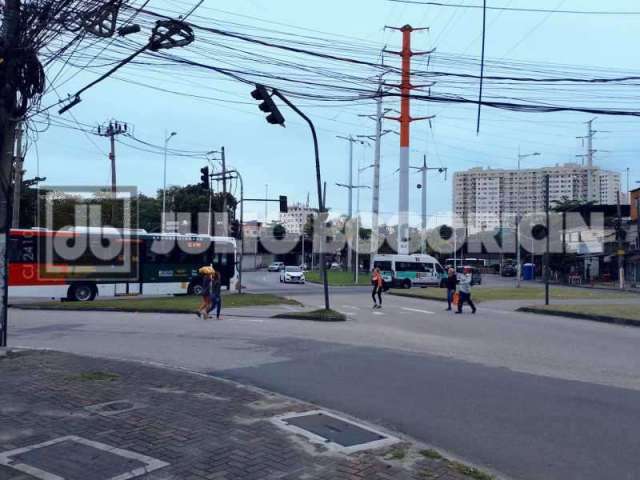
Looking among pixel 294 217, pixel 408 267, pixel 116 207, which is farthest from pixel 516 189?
pixel 294 217

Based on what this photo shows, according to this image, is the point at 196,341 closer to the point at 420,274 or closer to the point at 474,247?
the point at 420,274

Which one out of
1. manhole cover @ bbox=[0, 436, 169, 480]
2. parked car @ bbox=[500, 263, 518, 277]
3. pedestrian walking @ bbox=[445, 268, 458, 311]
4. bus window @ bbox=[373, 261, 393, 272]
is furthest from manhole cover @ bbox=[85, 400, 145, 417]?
parked car @ bbox=[500, 263, 518, 277]

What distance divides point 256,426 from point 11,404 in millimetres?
3008

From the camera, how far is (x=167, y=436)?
6.14m

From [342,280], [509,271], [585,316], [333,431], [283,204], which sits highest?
[283,204]

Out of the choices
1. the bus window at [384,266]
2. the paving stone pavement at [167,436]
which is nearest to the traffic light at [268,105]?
the paving stone pavement at [167,436]

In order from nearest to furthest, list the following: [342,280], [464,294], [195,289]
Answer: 1. [464,294]
2. [195,289]
3. [342,280]

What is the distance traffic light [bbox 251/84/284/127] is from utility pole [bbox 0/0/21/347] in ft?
16.4

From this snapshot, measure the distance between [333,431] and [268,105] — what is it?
9.46 metres

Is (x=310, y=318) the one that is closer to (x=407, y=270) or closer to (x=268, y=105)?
(x=268, y=105)

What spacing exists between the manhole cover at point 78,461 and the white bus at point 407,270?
3596cm

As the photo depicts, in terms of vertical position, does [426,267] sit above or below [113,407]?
above

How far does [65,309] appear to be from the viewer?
2219 centimetres

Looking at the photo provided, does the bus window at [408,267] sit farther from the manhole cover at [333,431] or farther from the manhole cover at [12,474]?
the manhole cover at [12,474]
